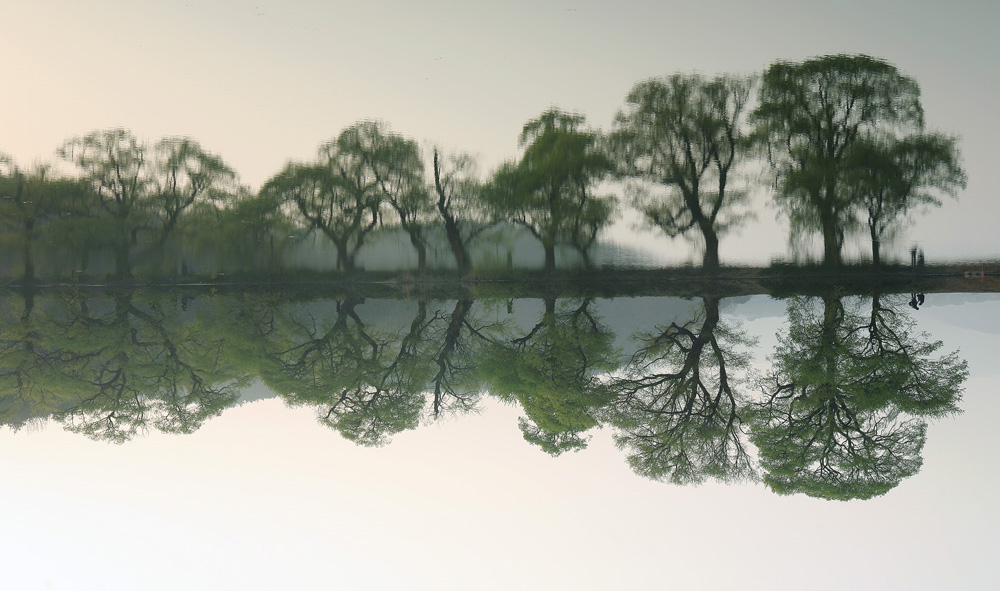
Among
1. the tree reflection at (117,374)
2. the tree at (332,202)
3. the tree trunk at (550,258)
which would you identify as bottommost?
the tree reflection at (117,374)

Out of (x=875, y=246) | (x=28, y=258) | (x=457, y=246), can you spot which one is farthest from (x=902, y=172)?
(x=28, y=258)

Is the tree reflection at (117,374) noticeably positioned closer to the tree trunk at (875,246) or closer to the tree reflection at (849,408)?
the tree reflection at (849,408)

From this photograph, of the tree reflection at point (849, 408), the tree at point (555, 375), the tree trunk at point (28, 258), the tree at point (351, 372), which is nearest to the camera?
the tree reflection at point (849, 408)

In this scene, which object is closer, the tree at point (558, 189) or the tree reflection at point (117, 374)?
the tree reflection at point (117, 374)

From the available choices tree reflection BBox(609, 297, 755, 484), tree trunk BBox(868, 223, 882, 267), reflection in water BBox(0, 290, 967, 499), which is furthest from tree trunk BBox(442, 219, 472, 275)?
tree reflection BBox(609, 297, 755, 484)

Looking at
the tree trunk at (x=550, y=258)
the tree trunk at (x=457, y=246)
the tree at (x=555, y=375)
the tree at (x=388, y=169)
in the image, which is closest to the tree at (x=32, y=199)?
the tree at (x=388, y=169)

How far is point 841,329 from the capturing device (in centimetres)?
1206

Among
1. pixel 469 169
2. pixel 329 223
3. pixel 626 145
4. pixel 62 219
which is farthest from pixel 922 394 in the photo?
pixel 62 219

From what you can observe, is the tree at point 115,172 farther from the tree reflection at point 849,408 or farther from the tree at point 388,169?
the tree reflection at point 849,408

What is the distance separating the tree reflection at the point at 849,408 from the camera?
6305mm

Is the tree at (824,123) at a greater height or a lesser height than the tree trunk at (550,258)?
greater

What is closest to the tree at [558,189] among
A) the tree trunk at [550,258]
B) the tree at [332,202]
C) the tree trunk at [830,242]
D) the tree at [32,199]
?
the tree trunk at [550,258]

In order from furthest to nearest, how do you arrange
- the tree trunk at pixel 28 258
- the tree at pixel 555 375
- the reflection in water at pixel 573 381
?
1. the tree trunk at pixel 28 258
2. the tree at pixel 555 375
3. the reflection in water at pixel 573 381

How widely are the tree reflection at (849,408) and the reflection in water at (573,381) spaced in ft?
0.10
